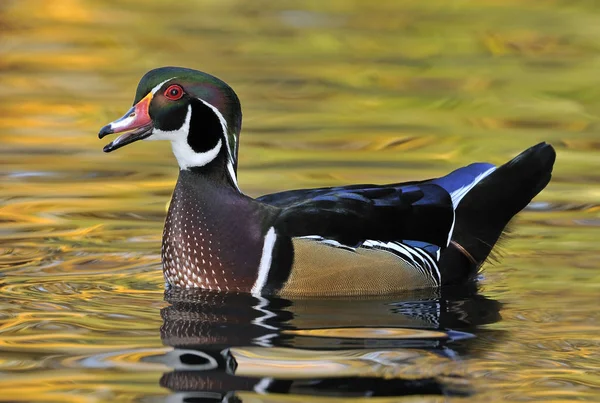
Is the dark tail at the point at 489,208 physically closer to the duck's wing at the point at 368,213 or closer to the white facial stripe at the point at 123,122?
the duck's wing at the point at 368,213

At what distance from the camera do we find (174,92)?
7.78 metres

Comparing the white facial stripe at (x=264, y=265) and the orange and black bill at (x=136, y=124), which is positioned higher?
the orange and black bill at (x=136, y=124)

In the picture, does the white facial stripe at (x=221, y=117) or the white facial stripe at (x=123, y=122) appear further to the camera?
the white facial stripe at (x=221, y=117)

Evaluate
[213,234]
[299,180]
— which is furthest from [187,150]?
[299,180]

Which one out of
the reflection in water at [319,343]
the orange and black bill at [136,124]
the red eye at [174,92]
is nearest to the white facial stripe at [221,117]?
the red eye at [174,92]

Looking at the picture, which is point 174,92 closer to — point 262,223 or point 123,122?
point 123,122

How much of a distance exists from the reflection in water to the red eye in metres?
1.00

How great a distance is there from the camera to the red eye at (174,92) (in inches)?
305

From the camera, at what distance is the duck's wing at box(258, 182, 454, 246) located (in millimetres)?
7781

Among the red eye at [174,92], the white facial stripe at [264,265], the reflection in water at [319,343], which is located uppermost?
the red eye at [174,92]

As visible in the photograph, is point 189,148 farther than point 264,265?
Yes

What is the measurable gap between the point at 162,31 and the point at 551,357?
1051 centimetres

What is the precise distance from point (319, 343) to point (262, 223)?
42.2 inches

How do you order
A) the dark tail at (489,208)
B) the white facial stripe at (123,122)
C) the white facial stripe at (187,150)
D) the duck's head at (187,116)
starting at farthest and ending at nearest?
1. the dark tail at (489,208)
2. the white facial stripe at (187,150)
3. the duck's head at (187,116)
4. the white facial stripe at (123,122)
